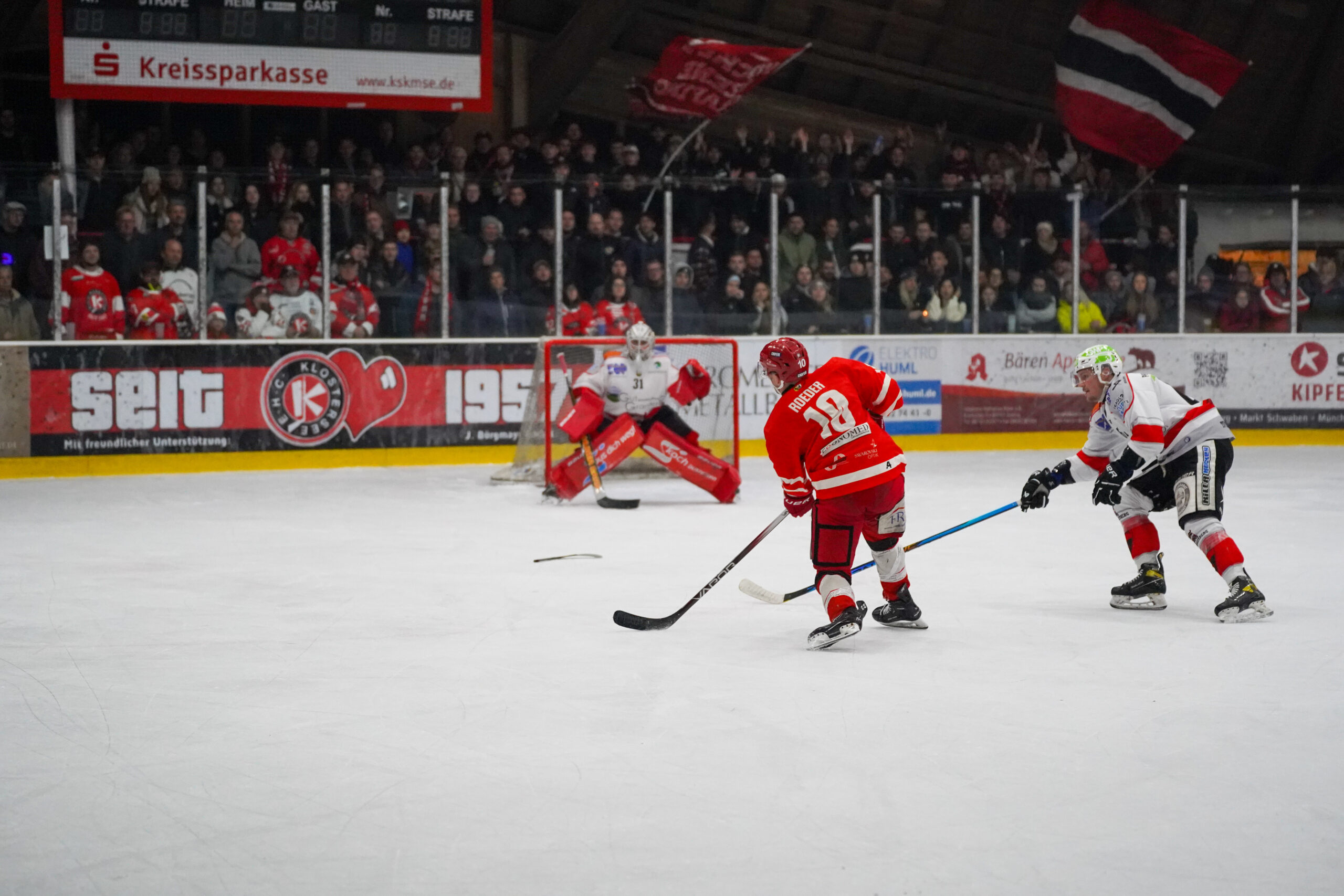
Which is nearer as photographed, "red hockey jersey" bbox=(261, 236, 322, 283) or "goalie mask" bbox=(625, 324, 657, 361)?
"goalie mask" bbox=(625, 324, 657, 361)

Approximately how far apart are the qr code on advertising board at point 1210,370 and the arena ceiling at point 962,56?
13.5 feet

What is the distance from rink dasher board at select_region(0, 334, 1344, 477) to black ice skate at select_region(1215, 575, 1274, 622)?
6789mm

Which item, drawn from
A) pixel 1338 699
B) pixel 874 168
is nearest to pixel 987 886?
pixel 1338 699

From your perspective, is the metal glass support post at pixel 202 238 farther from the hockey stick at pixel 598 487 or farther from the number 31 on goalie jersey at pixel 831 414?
the number 31 on goalie jersey at pixel 831 414

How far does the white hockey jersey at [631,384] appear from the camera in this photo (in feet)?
28.2

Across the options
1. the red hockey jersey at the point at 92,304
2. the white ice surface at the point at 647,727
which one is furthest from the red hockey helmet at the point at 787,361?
the red hockey jersey at the point at 92,304

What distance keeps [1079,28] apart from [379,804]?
1219 centimetres

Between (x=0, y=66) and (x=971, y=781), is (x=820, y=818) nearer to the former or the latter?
(x=971, y=781)

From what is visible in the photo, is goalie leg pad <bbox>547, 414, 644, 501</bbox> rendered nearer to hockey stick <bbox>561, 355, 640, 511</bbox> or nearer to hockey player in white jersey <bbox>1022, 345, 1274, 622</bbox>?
hockey stick <bbox>561, 355, 640, 511</bbox>

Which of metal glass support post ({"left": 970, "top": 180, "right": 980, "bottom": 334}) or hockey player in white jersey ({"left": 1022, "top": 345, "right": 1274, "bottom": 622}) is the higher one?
metal glass support post ({"left": 970, "top": 180, "right": 980, "bottom": 334})

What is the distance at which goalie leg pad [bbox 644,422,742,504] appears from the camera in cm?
850

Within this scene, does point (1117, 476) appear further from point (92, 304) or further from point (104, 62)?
point (104, 62)

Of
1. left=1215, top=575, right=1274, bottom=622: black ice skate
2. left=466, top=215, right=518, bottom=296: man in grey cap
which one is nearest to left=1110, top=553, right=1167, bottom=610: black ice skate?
left=1215, top=575, right=1274, bottom=622: black ice skate

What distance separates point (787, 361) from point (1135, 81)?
10065 millimetres
